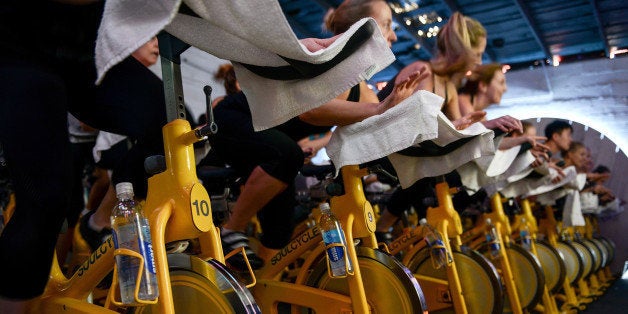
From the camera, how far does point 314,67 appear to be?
1.35 meters

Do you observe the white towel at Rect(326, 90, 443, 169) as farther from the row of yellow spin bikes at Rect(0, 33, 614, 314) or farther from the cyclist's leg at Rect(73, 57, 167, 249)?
Result: the cyclist's leg at Rect(73, 57, 167, 249)

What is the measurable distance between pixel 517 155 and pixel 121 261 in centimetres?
302

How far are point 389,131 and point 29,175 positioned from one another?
1.15 m

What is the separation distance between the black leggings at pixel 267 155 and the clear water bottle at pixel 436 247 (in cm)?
65

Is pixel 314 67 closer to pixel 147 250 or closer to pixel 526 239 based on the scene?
pixel 147 250

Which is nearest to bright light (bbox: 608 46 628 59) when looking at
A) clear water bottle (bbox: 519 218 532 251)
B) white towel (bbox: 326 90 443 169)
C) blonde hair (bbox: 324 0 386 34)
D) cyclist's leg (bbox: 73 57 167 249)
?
clear water bottle (bbox: 519 218 532 251)

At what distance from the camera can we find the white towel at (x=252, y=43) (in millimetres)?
1013

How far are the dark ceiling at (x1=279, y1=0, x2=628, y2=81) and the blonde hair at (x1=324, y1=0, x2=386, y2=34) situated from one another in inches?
155

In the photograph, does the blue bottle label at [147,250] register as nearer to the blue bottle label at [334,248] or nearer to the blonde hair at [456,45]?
the blue bottle label at [334,248]

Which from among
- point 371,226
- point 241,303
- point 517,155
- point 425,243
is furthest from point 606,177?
point 241,303

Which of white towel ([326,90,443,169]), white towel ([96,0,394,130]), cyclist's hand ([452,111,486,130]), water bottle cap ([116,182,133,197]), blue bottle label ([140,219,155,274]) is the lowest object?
blue bottle label ([140,219,155,274])

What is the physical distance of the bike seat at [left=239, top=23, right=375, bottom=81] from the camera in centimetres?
136

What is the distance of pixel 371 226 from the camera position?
7.09ft

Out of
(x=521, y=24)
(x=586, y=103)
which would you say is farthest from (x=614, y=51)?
(x=521, y=24)
